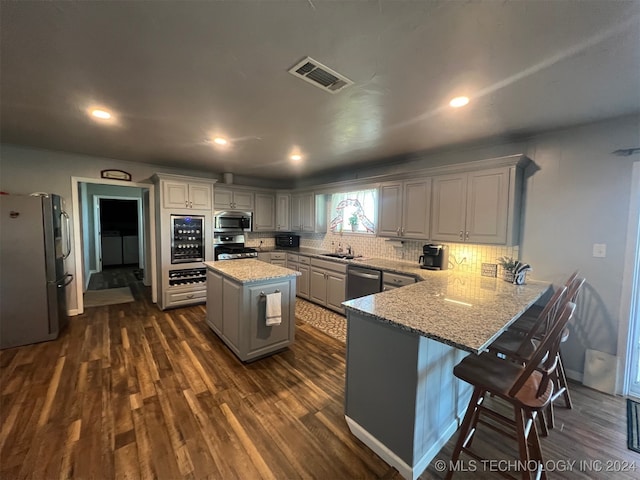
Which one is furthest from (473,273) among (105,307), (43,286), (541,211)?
(105,307)

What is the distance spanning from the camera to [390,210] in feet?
12.3

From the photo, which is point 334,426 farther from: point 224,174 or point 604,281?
point 224,174

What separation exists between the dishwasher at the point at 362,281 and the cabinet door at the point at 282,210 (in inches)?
88.5

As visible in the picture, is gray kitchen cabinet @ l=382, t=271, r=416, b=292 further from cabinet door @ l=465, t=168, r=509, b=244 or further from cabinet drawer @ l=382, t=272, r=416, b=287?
cabinet door @ l=465, t=168, r=509, b=244

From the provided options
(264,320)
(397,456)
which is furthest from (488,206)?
(264,320)

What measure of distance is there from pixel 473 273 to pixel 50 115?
4618 mm

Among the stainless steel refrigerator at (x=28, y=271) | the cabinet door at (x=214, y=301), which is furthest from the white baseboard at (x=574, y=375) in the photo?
the stainless steel refrigerator at (x=28, y=271)

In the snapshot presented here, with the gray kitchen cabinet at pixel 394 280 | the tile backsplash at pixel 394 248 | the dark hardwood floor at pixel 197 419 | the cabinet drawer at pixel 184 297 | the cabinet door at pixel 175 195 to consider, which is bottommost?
the dark hardwood floor at pixel 197 419

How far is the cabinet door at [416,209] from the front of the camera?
10.9 ft

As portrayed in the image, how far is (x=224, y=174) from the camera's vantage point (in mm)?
5121

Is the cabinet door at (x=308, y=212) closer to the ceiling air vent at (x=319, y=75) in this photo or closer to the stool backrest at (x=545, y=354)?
the ceiling air vent at (x=319, y=75)

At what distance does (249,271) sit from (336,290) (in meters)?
1.65

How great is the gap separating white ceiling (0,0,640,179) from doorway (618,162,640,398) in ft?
2.66

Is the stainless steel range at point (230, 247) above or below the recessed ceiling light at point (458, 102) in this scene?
below
